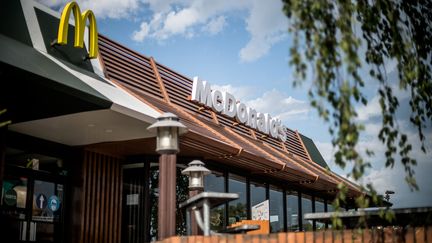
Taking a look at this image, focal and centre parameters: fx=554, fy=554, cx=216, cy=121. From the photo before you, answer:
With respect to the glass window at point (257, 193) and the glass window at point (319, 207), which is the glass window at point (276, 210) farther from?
the glass window at point (319, 207)

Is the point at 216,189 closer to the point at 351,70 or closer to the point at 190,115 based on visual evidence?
the point at 190,115

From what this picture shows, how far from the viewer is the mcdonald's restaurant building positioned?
8633 mm

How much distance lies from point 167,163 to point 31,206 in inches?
179

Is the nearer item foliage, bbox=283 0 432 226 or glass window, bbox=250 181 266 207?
foliage, bbox=283 0 432 226

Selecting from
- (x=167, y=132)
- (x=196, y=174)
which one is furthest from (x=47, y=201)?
(x=167, y=132)

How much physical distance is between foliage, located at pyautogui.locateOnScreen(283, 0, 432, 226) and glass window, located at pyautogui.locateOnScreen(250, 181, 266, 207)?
9.74m

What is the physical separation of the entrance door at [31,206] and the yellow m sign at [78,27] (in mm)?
2557

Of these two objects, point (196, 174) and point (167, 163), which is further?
point (196, 174)

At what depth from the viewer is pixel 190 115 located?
12789 mm

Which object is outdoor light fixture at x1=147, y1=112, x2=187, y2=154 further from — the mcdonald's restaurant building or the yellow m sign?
the yellow m sign

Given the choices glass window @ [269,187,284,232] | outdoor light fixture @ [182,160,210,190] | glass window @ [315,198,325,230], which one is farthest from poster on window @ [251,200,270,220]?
outdoor light fixture @ [182,160,210,190]

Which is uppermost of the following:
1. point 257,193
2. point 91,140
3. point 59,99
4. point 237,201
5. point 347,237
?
point 59,99

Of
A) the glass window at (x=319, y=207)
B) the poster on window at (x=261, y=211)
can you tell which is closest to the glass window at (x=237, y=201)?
the poster on window at (x=261, y=211)

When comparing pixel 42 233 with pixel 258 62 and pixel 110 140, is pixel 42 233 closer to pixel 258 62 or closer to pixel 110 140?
pixel 110 140
